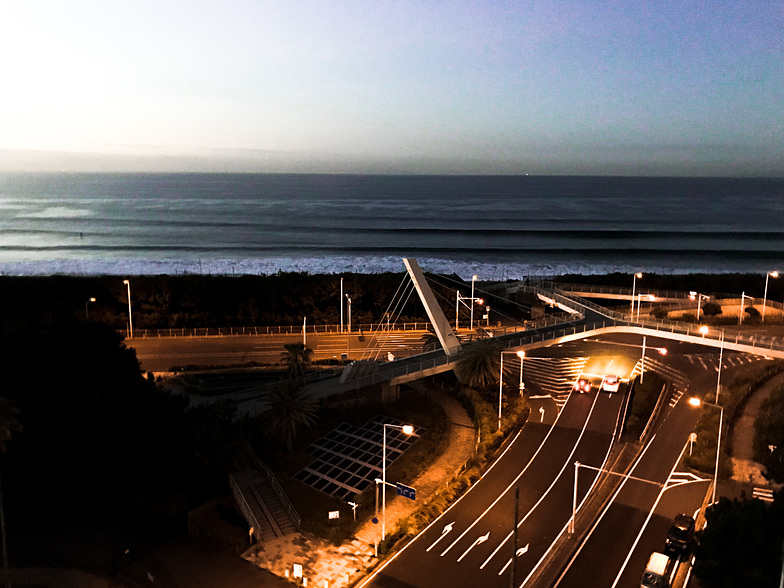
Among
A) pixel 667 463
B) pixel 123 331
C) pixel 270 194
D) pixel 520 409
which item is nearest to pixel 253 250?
pixel 123 331

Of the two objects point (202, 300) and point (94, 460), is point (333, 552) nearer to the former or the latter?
point (94, 460)

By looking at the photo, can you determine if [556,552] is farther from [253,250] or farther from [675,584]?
[253,250]

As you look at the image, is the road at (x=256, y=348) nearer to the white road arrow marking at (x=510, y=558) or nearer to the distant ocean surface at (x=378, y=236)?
the white road arrow marking at (x=510, y=558)

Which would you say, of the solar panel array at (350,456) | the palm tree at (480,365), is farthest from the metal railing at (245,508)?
the palm tree at (480,365)

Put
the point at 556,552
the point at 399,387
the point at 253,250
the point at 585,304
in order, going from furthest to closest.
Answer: the point at 253,250, the point at 585,304, the point at 399,387, the point at 556,552

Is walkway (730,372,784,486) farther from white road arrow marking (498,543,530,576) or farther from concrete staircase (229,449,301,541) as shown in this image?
concrete staircase (229,449,301,541)

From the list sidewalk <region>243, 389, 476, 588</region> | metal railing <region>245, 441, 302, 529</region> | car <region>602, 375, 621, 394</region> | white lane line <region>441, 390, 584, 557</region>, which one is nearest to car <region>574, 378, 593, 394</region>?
car <region>602, 375, 621, 394</region>
